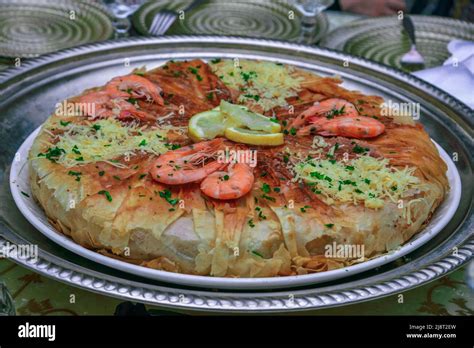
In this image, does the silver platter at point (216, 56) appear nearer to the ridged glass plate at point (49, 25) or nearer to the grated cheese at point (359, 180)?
the grated cheese at point (359, 180)

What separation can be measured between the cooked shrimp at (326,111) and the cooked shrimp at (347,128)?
0.16ft

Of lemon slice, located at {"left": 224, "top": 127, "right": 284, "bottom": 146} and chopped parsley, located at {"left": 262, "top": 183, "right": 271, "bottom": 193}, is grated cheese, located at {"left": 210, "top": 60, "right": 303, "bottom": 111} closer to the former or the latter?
lemon slice, located at {"left": 224, "top": 127, "right": 284, "bottom": 146}

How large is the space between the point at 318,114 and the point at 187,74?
621 millimetres

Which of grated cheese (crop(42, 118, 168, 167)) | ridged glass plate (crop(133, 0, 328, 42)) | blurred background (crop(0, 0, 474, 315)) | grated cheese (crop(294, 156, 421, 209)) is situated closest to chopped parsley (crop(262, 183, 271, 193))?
grated cheese (crop(294, 156, 421, 209))

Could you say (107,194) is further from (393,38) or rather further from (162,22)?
(393,38)

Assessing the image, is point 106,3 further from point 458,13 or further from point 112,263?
point 458,13

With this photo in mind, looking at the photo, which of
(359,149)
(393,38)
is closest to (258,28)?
(393,38)

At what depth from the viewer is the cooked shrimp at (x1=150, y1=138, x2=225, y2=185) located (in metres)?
2.16

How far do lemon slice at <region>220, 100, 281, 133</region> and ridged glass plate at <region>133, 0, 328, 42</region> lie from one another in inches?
54.5

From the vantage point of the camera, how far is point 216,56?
324 centimetres

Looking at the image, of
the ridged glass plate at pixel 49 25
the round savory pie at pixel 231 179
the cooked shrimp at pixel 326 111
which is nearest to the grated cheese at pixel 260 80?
the round savory pie at pixel 231 179

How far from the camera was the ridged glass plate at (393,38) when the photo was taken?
3.76 metres

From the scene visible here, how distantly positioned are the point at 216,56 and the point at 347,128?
95 centimetres
